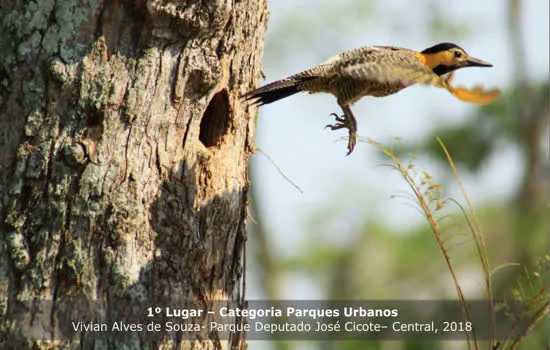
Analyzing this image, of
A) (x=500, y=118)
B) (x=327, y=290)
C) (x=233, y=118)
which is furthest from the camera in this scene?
(x=327, y=290)

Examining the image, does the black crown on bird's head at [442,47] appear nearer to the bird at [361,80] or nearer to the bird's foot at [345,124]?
the bird at [361,80]

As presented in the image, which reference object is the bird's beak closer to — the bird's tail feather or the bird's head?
the bird's head

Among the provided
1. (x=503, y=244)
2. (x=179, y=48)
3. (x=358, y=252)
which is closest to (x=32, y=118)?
(x=179, y=48)

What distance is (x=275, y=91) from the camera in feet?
13.6

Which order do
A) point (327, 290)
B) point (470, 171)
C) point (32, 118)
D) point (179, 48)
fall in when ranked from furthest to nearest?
point (327, 290)
point (470, 171)
point (179, 48)
point (32, 118)

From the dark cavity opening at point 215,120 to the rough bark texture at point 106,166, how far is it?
0.15 meters

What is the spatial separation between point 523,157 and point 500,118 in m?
0.84

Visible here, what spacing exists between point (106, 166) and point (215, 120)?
2.49 feet

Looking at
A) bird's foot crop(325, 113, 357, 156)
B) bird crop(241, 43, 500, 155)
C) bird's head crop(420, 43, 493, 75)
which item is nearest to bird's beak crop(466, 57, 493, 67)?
bird's head crop(420, 43, 493, 75)

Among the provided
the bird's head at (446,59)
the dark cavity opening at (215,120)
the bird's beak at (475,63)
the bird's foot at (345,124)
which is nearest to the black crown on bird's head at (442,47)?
the bird's head at (446,59)

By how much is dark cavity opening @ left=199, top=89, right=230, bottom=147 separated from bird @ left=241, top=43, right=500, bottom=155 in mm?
194

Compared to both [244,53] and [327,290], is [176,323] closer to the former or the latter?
[244,53]

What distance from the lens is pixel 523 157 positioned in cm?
1145

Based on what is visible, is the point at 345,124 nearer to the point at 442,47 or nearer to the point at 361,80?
the point at 361,80
